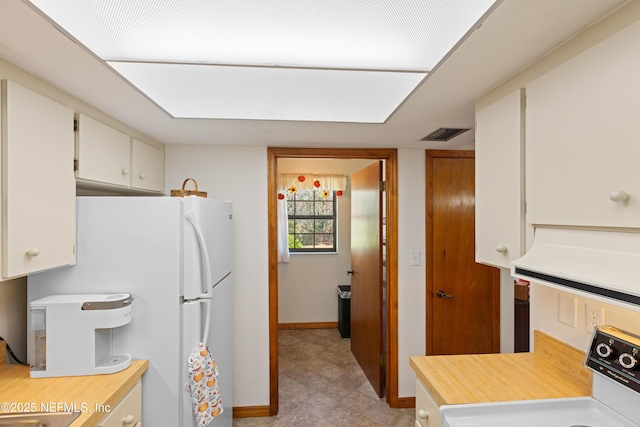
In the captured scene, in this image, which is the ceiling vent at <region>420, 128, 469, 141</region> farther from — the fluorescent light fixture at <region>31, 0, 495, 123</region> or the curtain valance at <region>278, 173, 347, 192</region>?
the curtain valance at <region>278, 173, 347, 192</region>

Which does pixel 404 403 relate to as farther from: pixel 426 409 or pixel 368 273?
pixel 426 409

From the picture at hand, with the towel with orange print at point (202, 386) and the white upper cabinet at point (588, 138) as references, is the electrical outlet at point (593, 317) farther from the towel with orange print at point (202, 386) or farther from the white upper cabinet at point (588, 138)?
the towel with orange print at point (202, 386)

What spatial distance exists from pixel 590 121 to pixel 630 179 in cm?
22

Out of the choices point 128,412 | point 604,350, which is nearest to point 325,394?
point 128,412

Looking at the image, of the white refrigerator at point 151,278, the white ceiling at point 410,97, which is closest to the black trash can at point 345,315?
the white ceiling at point 410,97

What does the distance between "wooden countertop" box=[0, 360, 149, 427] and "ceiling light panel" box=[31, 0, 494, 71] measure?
130 cm

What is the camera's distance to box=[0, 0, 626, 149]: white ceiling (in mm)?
925

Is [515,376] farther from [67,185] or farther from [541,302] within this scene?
[67,185]

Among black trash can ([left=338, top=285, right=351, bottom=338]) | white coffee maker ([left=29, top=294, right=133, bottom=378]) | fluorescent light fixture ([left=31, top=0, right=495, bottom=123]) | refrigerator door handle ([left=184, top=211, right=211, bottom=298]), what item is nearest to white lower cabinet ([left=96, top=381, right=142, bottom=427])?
white coffee maker ([left=29, top=294, right=133, bottom=378])

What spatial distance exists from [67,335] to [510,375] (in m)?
1.94

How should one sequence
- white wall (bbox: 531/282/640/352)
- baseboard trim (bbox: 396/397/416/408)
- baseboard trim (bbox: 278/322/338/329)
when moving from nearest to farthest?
1. white wall (bbox: 531/282/640/352)
2. baseboard trim (bbox: 396/397/416/408)
3. baseboard trim (bbox: 278/322/338/329)

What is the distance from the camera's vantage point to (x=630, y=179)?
2.89ft

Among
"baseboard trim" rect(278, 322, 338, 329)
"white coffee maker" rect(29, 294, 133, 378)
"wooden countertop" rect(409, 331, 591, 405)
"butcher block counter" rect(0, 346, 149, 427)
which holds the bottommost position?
"baseboard trim" rect(278, 322, 338, 329)

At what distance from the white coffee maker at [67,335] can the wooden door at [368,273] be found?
6.69 feet
